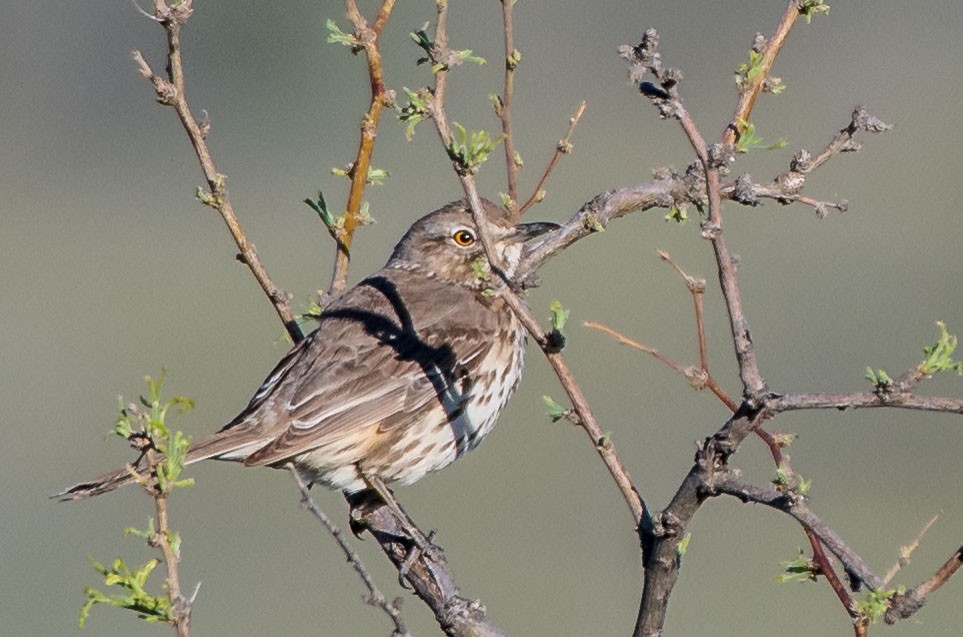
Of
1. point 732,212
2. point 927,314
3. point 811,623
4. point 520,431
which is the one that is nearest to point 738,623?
point 811,623

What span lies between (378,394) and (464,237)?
145 centimetres

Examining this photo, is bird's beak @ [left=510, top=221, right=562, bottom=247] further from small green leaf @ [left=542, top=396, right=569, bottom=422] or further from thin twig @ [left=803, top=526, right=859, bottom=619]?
thin twig @ [left=803, top=526, right=859, bottom=619]

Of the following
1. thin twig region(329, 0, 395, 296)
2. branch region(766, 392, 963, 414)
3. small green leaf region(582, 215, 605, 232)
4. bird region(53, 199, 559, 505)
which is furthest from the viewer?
bird region(53, 199, 559, 505)

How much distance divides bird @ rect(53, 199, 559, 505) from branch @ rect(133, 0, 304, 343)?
1.34ft

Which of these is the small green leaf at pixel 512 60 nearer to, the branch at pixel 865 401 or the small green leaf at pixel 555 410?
the small green leaf at pixel 555 410

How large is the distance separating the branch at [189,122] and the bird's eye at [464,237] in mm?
1623

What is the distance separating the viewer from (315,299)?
25.6ft

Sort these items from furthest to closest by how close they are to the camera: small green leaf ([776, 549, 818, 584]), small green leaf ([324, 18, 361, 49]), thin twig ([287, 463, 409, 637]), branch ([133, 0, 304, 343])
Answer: small green leaf ([324, 18, 361, 49]) < branch ([133, 0, 304, 343]) < small green leaf ([776, 549, 818, 584]) < thin twig ([287, 463, 409, 637])

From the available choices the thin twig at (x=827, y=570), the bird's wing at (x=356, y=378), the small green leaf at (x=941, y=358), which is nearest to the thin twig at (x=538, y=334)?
the thin twig at (x=827, y=570)

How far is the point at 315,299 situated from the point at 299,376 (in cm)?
42

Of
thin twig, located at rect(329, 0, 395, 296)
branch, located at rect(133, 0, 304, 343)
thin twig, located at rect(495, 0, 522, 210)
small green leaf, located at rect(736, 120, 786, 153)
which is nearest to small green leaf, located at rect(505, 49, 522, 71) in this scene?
thin twig, located at rect(495, 0, 522, 210)

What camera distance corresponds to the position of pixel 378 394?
7.61m

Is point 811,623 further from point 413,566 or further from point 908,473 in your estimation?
point 413,566

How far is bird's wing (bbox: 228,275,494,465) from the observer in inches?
295
